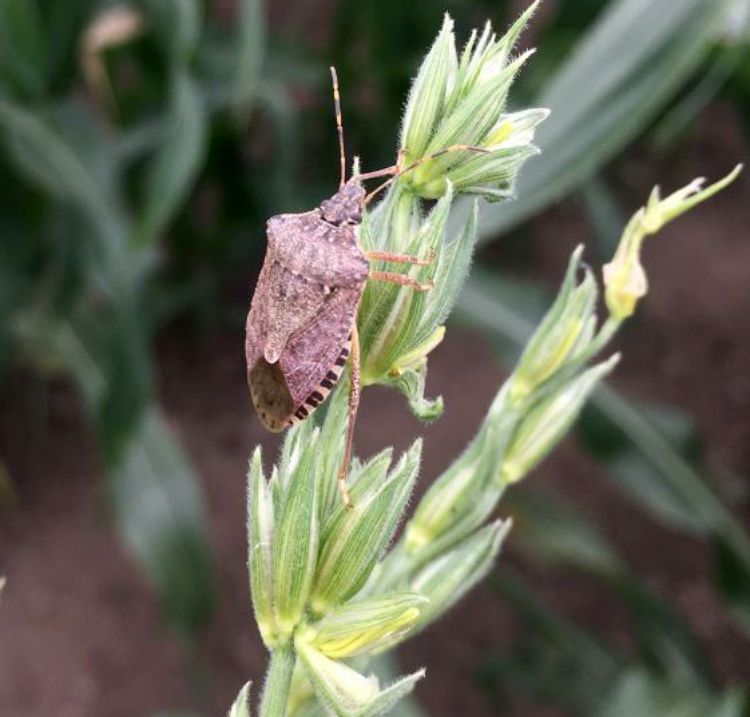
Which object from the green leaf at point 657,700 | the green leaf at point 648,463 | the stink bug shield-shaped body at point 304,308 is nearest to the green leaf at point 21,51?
the green leaf at point 648,463

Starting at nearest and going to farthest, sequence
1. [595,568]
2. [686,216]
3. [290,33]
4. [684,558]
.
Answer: [595,568] → [684,558] → [290,33] → [686,216]

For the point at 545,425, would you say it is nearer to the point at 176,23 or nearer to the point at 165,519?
the point at 176,23

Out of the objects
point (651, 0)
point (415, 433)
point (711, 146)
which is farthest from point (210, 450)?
point (711, 146)

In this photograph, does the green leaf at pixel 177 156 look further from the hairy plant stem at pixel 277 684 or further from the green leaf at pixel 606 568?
the hairy plant stem at pixel 277 684

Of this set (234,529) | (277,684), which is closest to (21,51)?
(234,529)

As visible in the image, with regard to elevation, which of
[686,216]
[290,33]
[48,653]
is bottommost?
[48,653]

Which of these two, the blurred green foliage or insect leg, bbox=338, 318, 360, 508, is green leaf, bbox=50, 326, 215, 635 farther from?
insect leg, bbox=338, 318, 360, 508

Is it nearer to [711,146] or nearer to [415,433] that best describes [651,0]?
[415,433]
